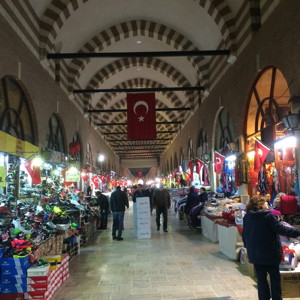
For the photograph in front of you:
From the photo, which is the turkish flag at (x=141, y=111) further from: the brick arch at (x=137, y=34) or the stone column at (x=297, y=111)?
the stone column at (x=297, y=111)

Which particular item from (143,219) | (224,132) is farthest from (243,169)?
(143,219)

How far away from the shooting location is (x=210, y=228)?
7.39m

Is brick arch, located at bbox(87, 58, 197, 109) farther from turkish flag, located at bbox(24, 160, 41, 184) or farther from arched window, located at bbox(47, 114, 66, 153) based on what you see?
turkish flag, located at bbox(24, 160, 41, 184)

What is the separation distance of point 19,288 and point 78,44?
991 centimetres

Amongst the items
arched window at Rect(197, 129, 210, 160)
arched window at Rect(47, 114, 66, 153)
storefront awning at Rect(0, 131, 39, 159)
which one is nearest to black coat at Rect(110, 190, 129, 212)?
storefront awning at Rect(0, 131, 39, 159)

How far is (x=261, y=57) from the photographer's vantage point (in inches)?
276

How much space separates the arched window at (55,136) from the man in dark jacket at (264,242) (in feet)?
25.9

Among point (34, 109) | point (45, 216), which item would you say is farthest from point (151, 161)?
point (45, 216)

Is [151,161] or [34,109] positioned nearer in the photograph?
[34,109]

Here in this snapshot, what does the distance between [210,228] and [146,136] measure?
13.7ft

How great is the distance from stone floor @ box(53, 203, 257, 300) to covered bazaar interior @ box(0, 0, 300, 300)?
3cm

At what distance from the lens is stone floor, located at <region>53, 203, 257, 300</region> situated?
3.99 m

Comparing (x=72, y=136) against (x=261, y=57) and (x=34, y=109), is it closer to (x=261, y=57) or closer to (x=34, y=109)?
(x=34, y=109)

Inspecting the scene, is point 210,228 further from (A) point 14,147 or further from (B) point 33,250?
(A) point 14,147
